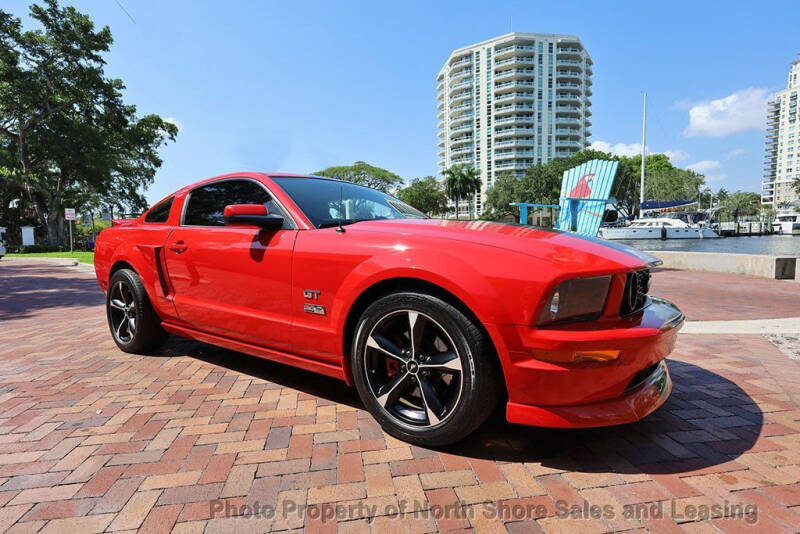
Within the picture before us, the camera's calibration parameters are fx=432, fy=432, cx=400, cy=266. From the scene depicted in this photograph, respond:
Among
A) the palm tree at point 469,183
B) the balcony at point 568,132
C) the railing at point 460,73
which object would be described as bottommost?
the palm tree at point 469,183

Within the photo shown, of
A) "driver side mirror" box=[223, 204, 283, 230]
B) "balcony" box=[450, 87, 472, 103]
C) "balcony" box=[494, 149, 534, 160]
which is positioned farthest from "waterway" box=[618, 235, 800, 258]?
"balcony" box=[450, 87, 472, 103]

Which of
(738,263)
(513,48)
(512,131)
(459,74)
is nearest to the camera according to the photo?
(738,263)

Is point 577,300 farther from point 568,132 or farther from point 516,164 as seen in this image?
point 568,132

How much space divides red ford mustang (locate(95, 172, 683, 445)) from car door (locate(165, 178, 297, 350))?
12mm

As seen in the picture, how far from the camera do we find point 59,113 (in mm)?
29016

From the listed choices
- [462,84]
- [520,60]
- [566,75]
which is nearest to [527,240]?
[520,60]

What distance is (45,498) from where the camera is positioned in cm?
179

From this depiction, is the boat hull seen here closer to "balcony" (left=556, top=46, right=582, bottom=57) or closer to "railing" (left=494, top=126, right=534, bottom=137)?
"railing" (left=494, top=126, right=534, bottom=137)

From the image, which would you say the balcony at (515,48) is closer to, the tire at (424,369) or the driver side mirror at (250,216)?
the driver side mirror at (250,216)

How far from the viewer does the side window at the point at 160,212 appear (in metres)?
3.61

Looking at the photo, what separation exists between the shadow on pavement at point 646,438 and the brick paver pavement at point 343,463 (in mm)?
11

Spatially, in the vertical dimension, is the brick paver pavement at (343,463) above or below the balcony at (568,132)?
below

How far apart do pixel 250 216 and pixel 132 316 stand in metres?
2.04

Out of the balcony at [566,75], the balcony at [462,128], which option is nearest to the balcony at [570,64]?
the balcony at [566,75]
